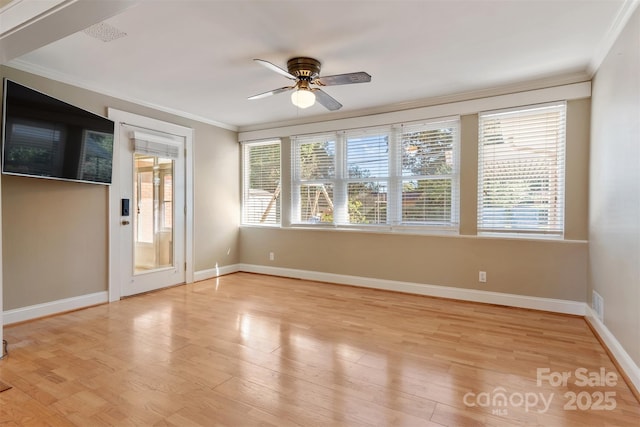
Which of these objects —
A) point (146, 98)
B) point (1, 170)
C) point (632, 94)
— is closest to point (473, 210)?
point (632, 94)

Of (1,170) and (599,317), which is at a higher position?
(1,170)

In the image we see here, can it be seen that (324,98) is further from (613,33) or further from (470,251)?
(470,251)

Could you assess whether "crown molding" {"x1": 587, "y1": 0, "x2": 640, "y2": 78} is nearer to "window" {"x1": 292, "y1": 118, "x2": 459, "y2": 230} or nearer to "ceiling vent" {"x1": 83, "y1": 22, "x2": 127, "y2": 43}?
"window" {"x1": 292, "y1": 118, "x2": 459, "y2": 230}

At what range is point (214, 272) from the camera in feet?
18.1

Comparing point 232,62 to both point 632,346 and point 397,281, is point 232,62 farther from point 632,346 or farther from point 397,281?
point 632,346

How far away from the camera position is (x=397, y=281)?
180 inches

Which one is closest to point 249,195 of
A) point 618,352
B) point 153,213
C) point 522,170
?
point 153,213

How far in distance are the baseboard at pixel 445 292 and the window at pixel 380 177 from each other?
799 millimetres

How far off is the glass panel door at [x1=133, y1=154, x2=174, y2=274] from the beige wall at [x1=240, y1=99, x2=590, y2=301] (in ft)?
5.66

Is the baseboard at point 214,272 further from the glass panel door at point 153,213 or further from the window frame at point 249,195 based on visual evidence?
the window frame at point 249,195

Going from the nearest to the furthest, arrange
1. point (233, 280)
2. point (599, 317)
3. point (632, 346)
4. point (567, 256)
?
point (632, 346) → point (599, 317) → point (567, 256) → point (233, 280)

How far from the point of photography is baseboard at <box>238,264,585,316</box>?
3615 mm

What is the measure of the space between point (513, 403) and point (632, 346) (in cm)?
98

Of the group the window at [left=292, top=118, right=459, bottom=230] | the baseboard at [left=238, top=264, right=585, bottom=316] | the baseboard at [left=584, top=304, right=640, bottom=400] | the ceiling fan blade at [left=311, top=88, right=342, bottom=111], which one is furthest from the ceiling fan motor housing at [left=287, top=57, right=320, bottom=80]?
the baseboard at [left=584, top=304, right=640, bottom=400]
